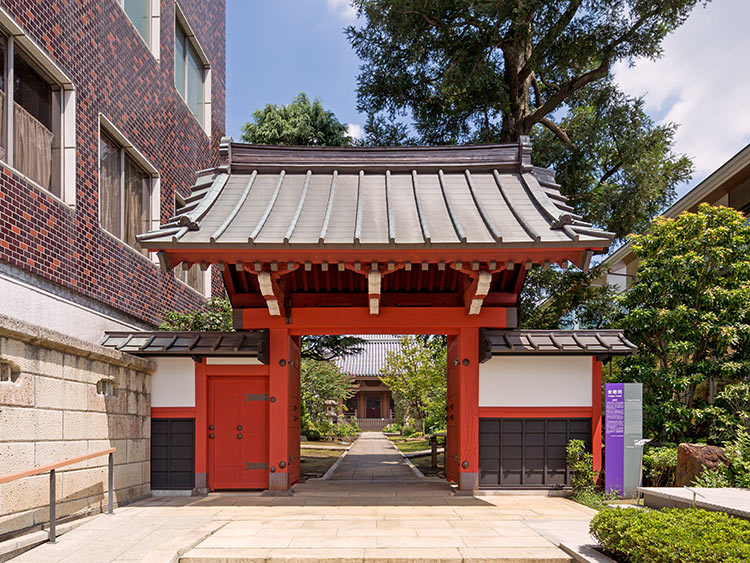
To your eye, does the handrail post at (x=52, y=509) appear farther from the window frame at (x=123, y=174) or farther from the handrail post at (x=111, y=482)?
the window frame at (x=123, y=174)

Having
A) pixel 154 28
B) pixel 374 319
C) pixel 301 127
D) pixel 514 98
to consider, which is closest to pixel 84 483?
pixel 374 319

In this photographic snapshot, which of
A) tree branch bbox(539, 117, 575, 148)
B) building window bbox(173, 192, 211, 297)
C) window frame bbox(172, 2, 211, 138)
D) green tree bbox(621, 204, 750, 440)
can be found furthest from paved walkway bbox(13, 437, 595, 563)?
window frame bbox(172, 2, 211, 138)

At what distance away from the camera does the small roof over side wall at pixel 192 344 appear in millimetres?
10289

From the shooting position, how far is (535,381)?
1067 cm

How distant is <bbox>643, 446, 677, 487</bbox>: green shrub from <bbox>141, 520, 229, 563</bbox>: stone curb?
741cm

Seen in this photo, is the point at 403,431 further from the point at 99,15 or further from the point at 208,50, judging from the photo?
the point at 99,15

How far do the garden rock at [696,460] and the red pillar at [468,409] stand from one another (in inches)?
127

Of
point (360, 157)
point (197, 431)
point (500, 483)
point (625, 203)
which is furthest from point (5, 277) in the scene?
point (625, 203)

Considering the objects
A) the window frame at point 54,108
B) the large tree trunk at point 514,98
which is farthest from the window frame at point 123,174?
the large tree trunk at point 514,98

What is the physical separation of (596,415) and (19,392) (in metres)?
8.64

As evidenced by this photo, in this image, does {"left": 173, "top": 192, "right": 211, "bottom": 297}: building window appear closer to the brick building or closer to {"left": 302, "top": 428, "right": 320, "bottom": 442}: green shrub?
the brick building

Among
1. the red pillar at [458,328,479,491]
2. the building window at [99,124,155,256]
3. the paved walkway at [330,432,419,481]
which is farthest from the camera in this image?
the paved walkway at [330,432,419,481]

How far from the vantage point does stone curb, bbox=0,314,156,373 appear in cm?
630

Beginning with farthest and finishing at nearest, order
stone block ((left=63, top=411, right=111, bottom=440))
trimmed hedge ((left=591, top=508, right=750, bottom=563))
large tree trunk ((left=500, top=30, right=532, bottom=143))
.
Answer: large tree trunk ((left=500, top=30, right=532, bottom=143)) < stone block ((left=63, top=411, right=111, bottom=440)) < trimmed hedge ((left=591, top=508, right=750, bottom=563))
